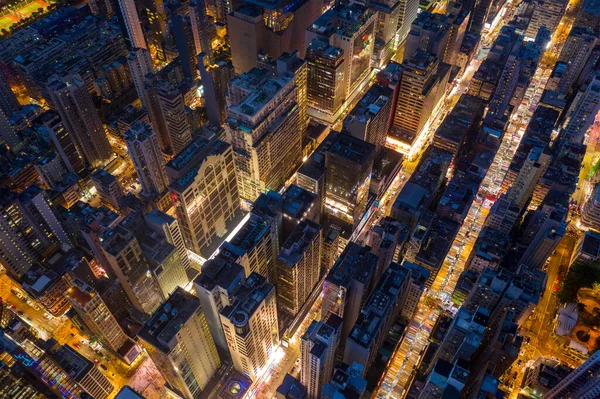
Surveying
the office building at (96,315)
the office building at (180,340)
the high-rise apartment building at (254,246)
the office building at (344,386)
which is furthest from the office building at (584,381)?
the office building at (96,315)

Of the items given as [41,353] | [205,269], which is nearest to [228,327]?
[205,269]

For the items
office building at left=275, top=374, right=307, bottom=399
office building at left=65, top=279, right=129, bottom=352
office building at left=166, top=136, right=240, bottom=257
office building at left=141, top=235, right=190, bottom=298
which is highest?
office building at left=166, top=136, right=240, bottom=257

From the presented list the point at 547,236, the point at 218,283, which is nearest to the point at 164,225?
the point at 218,283

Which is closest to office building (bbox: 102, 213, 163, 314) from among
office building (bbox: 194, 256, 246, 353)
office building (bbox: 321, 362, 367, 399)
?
office building (bbox: 194, 256, 246, 353)

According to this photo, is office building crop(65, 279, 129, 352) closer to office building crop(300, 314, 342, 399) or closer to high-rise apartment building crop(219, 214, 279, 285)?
high-rise apartment building crop(219, 214, 279, 285)

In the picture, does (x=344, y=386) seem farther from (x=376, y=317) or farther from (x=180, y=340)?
(x=180, y=340)

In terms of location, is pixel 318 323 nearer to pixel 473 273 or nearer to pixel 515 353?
pixel 515 353

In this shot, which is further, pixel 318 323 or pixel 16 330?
pixel 16 330
